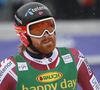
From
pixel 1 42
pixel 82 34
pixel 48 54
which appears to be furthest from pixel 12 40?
pixel 48 54

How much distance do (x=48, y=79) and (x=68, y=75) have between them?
250 millimetres

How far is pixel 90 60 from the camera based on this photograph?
8.13m

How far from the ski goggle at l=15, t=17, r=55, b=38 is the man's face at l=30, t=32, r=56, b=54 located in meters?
0.04

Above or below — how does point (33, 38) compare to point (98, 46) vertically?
above

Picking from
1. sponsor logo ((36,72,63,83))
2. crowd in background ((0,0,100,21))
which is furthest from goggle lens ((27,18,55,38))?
crowd in background ((0,0,100,21))

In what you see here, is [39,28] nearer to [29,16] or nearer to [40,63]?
[29,16]

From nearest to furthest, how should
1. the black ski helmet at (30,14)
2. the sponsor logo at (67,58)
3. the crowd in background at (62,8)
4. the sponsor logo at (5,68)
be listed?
1. the sponsor logo at (5,68)
2. the black ski helmet at (30,14)
3. the sponsor logo at (67,58)
4. the crowd in background at (62,8)

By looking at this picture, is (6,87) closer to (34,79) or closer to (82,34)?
(34,79)

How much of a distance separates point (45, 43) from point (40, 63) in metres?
0.28

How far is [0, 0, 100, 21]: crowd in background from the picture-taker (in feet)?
26.8

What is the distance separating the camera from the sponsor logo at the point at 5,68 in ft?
10.4

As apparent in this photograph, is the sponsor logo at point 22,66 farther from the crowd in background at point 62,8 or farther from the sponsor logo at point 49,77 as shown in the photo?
the crowd in background at point 62,8

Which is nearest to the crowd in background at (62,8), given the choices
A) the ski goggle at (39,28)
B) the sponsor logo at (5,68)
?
the ski goggle at (39,28)

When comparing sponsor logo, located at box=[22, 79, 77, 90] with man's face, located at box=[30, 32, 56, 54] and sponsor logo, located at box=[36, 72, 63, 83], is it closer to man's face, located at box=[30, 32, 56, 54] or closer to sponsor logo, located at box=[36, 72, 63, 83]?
sponsor logo, located at box=[36, 72, 63, 83]
